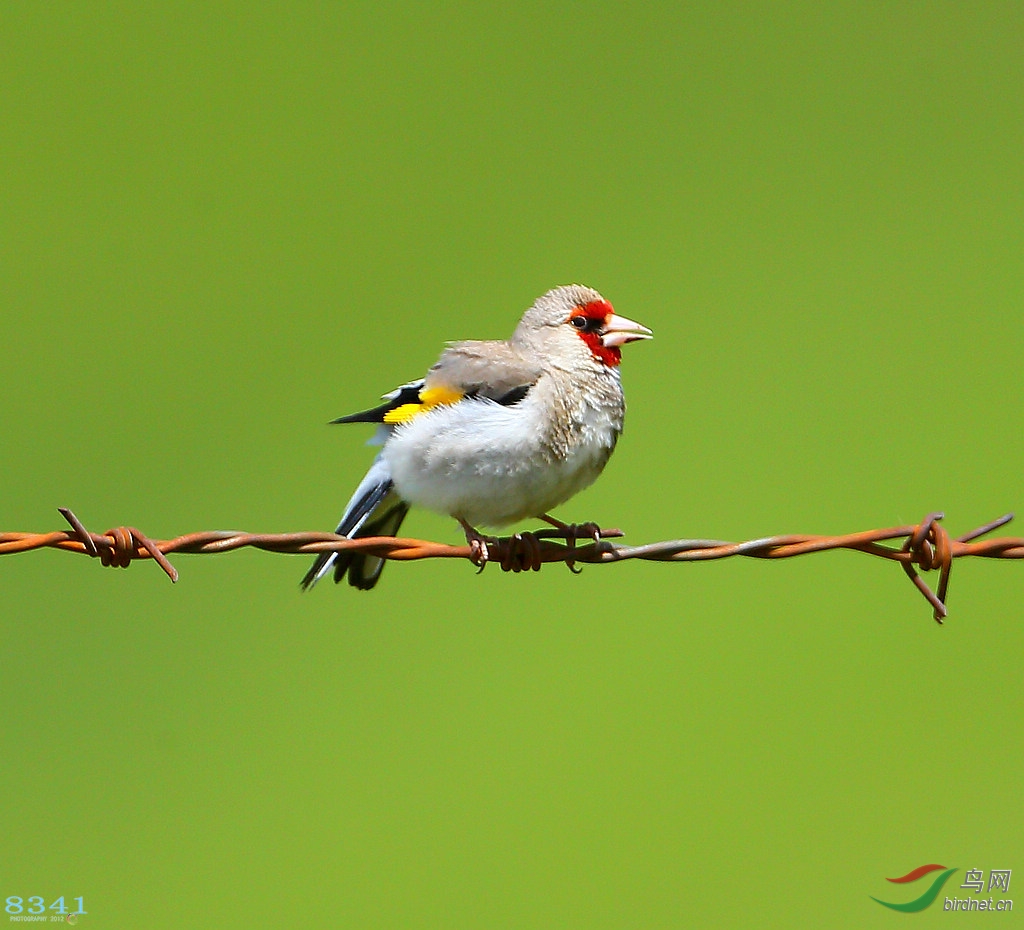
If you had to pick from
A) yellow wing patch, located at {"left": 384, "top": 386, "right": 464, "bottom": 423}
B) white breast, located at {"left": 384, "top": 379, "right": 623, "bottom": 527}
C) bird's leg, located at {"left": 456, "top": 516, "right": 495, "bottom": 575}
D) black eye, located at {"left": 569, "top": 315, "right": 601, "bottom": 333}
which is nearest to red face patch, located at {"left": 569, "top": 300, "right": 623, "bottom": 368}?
black eye, located at {"left": 569, "top": 315, "right": 601, "bottom": 333}

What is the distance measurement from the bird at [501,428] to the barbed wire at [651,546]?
70 centimetres

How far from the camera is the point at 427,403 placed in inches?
171

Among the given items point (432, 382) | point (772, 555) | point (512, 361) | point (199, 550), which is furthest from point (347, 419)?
point (772, 555)

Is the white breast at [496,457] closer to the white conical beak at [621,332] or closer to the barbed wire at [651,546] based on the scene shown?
the white conical beak at [621,332]

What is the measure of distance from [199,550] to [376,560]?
5.11ft

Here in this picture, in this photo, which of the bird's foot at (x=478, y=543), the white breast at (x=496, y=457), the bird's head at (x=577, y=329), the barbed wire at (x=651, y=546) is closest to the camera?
the barbed wire at (x=651, y=546)

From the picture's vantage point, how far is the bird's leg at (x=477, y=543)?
3.81m

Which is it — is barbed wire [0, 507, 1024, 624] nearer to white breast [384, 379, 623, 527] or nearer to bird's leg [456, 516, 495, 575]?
bird's leg [456, 516, 495, 575]

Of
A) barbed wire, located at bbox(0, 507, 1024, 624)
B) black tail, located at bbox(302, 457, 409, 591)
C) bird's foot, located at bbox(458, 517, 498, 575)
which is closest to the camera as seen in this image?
barbed wire, located at bbox(0, 507, 1024, 624)

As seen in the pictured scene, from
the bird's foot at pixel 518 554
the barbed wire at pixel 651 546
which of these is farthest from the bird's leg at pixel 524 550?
the barbed wire at pixel 651 546

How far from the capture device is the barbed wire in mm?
3094

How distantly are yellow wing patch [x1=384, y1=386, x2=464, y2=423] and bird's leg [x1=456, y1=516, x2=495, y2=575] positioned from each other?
1.39 feet

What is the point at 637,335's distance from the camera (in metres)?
4.61

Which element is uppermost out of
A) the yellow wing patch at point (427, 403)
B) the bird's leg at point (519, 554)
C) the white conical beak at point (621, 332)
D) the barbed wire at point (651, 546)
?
the white conical beak at point (621, 332)
